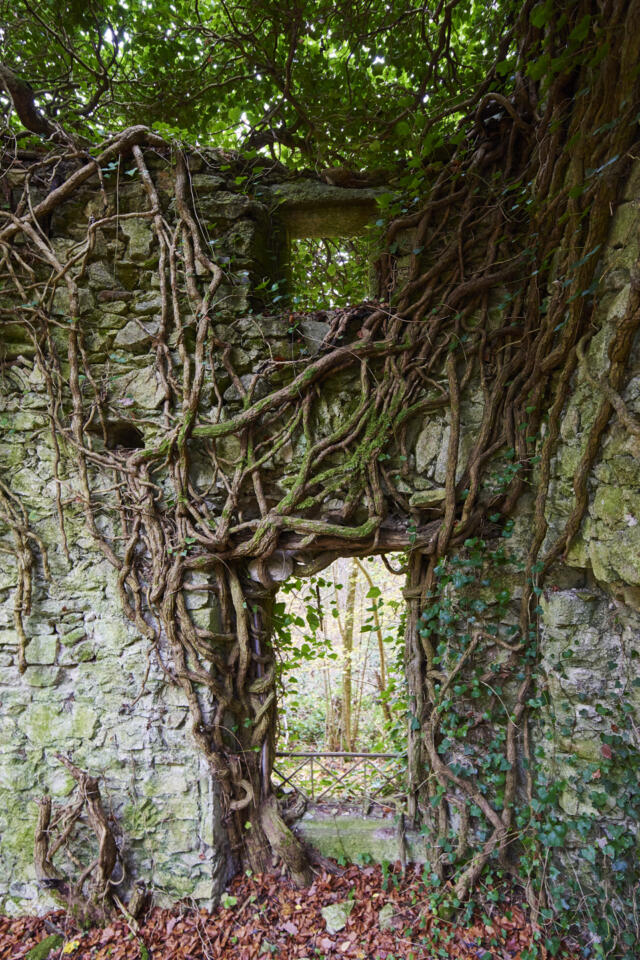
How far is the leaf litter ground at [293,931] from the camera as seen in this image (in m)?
2.20

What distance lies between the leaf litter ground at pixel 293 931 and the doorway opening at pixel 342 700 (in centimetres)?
46

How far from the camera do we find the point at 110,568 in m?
2.52

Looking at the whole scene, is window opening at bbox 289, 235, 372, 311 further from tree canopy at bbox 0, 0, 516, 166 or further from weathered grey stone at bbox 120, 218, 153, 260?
weathered grey stone at bbox 120, 218, 153, 260

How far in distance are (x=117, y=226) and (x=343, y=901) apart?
3.92 metres

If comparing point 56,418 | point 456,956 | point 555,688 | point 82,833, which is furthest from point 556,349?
point 82,833

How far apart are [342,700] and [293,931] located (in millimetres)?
2750

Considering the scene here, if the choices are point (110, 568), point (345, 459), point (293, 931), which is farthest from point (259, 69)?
point (293, 931)

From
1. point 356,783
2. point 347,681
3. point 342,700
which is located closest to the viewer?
point 356,783

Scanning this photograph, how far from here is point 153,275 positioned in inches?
101

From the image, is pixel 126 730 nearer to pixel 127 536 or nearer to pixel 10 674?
pixel 10 674

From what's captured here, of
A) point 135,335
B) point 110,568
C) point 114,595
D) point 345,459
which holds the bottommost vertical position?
point 114,595

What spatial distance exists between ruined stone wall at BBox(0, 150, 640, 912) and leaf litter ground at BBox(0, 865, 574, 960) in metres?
0.12

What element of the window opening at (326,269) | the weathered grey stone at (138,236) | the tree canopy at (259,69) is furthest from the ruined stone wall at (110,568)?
the window opening at (326,269)

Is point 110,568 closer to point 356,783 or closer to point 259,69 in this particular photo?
point 356,783
